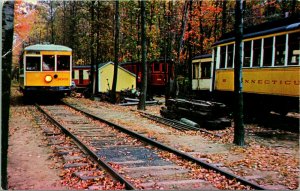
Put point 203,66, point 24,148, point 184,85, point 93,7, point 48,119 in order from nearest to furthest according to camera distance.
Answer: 1. point 24,148
2. point 48,119
3. point 203,66
4. point 93,7
5. point 184,85

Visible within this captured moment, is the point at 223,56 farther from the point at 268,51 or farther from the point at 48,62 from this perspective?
the point at 48,62

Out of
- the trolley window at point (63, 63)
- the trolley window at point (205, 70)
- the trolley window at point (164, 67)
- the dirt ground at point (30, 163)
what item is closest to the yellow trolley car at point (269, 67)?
the dirt ground at point (30, 163)

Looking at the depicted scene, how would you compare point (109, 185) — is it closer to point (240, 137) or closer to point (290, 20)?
point (240, 137)

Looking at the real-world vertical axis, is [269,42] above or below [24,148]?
above

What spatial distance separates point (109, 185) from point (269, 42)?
31.8 ft

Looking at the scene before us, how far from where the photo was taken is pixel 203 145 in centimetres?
1018

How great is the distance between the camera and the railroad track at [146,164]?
255 inches

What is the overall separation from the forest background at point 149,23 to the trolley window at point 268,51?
13271 millimetres

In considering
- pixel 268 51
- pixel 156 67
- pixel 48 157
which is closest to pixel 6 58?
pixel 48 157

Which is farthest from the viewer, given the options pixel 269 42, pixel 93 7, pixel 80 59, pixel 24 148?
pixel 80 59

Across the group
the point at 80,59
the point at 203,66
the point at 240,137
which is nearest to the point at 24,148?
the point at 240,137

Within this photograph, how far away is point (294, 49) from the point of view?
1252 cm

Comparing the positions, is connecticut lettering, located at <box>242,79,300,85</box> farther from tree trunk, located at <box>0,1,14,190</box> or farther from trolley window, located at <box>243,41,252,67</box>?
tree trunk, located at <box>0,1,14,190</box>

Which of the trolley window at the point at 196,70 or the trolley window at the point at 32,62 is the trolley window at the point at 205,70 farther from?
the trolley window at the point at 32,62
